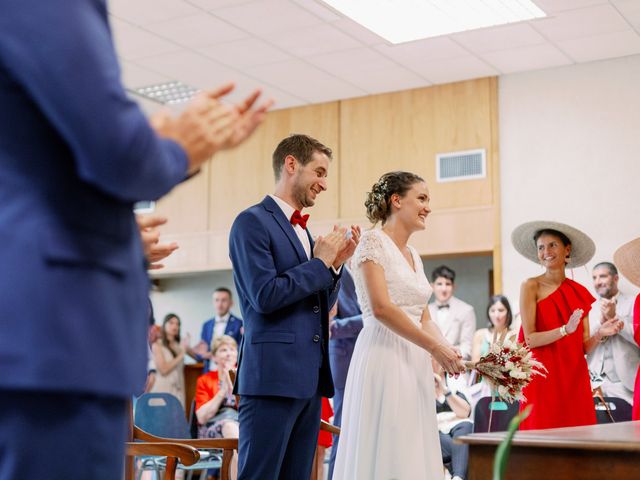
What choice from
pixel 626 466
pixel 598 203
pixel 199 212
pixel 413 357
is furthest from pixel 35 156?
pixel 199 212

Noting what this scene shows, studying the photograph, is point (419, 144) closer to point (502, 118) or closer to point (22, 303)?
point (502, 118)

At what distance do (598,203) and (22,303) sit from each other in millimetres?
7477

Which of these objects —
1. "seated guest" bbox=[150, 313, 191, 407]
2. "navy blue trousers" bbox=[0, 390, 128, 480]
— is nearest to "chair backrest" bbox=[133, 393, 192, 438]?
"seated guest" bbox=[150, 313, 191, 407]

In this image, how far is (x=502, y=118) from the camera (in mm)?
8695

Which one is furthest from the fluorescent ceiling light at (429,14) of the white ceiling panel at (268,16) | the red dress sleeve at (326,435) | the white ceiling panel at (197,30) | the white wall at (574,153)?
the red dress sleeve at (326,435)

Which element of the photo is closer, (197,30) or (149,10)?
(149,10)

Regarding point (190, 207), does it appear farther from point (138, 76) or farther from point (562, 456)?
point (562, 456)

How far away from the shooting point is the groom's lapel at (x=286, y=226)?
10.4 feet

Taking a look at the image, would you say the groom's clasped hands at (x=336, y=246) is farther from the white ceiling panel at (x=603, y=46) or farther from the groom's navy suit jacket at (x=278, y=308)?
the white ceiling panel at (x=603, y=46)

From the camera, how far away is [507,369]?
3.60 meters

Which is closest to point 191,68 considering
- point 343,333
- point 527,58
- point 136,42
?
point 136,42

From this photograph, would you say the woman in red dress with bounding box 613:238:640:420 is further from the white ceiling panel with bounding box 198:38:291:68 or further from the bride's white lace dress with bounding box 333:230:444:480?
the white ceiling panel with bounding box 198:38:291:68

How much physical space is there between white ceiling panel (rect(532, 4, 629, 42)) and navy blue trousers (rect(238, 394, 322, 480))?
5009 mm

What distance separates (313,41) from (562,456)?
19.8 ft
